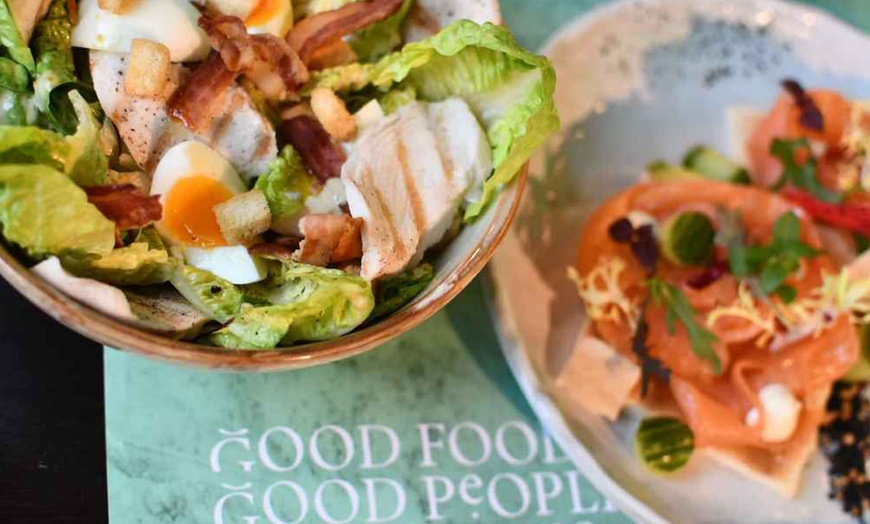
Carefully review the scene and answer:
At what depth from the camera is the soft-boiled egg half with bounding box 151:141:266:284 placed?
58.9 inches

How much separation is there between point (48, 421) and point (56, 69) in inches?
24.7

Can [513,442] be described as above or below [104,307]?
below

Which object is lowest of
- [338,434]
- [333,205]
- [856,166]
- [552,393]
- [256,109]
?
[338,434]

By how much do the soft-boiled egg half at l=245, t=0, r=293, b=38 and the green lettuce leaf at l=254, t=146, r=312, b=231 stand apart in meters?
0.24

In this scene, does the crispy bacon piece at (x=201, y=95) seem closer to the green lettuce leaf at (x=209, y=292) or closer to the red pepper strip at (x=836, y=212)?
the green lettuce leaf at (x=209, y=292)

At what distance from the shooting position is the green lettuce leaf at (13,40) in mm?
1465

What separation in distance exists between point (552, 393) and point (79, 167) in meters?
1.04

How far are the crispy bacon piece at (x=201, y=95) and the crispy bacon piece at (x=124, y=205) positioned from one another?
204 millimetres

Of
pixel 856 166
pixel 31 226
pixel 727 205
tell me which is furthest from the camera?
pixel 856 166

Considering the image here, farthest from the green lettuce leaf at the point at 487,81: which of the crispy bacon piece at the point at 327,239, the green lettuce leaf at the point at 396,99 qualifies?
the crispy bacon piece at the point at 327,239

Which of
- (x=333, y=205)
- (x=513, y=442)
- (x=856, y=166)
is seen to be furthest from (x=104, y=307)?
(x=856, y=166)

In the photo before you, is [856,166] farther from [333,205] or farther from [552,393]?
[333,205]

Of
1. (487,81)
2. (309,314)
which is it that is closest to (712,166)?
(487,81)

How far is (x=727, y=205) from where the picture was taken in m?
2.26
